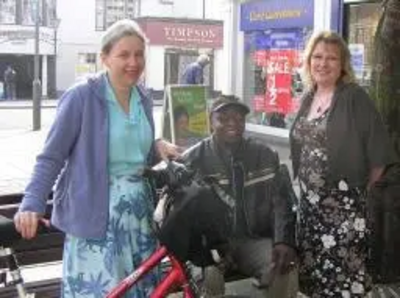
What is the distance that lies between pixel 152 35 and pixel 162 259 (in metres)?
32.8

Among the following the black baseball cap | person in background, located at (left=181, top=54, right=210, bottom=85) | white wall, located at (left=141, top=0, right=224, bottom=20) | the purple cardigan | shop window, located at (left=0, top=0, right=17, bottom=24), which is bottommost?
the purple cardigan

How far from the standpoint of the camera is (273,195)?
3.95 metres

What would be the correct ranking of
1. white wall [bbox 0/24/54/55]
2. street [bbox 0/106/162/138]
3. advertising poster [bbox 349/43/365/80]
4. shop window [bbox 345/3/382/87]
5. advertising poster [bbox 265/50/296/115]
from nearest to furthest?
shop window [bbox 345/3/382/87], advertising poster [bbox 349/43/365/80], advertising poster [bbox 265/50/296/115], street [bbox 0/106/162/138], white wall [bbox 0/24/54/55]

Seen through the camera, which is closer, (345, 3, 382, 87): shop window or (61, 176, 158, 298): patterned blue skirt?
(61, 176, 158, 298): patterned blue skirt

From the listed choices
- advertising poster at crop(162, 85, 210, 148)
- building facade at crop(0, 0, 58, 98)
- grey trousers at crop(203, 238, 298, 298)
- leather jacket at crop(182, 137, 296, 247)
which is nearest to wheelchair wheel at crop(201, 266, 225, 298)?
grey trousers at crop(203, 238, 298, 298)

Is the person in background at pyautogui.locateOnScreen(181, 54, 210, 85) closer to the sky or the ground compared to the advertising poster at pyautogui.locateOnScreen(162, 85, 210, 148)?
closer to the sky

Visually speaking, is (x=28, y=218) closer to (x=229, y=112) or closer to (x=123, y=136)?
(x=123, y=136)

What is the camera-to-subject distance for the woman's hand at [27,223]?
2.82m

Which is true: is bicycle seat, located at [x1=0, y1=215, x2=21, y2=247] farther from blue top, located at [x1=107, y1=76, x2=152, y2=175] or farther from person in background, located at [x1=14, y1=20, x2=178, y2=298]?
blue top, located at [x1=107, y1=76, x2=152, y2=175]

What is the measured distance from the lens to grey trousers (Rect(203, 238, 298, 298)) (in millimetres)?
4020

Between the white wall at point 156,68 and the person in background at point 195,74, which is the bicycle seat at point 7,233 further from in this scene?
the white wall at point 156,68

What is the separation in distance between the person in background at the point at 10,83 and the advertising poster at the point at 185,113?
2713cm

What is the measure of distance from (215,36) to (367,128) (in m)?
33.9

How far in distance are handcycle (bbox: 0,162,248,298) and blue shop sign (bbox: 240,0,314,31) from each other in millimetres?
4122
